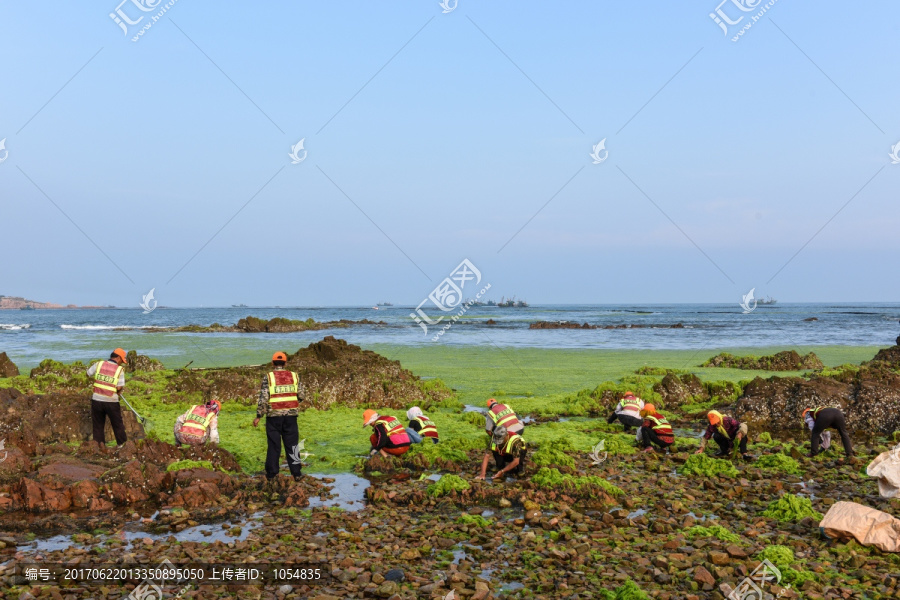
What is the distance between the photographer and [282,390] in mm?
10742

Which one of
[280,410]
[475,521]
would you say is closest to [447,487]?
[475,521]

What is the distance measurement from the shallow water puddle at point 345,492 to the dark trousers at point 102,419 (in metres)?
4.38

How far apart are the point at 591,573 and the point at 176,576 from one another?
4517 millimetres

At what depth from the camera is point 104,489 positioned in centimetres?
913

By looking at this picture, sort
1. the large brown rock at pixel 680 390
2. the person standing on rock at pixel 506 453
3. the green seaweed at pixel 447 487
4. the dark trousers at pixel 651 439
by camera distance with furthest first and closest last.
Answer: the large brown rock at pixel 680 390
the dark trousers at pixel 651 439
the person standing on rock at pixel 506 453
the green seaweed at pixel 447 487

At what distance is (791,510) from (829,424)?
4.69 m

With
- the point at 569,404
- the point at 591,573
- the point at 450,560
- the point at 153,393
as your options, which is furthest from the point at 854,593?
the point at 153,393

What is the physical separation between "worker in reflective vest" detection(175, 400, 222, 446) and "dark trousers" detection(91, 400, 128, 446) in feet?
4.53

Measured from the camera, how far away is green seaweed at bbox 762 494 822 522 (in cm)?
842

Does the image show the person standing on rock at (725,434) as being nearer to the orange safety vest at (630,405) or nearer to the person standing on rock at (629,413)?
the person standing on rock at (629,413)

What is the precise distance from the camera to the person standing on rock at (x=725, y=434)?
40.0ft

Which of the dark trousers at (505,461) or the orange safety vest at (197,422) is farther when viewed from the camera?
the orange safety vest at (197,422)

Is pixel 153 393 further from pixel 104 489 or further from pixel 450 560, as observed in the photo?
pixel 450 560

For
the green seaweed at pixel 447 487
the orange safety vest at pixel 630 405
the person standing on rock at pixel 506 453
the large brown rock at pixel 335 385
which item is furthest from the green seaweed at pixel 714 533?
the large brown rock at pixel 335 385
